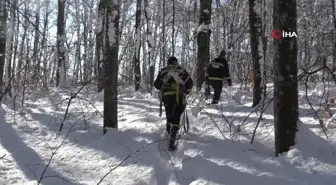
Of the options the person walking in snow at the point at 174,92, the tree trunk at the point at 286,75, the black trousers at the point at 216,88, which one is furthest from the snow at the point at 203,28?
the tree trunk at the point at 286,75

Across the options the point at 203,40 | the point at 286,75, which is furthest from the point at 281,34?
the point at 203,40

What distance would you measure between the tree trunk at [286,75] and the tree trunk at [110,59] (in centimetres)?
364

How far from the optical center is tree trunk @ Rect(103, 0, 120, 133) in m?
7.61

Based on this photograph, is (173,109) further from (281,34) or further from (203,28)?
(203,28)

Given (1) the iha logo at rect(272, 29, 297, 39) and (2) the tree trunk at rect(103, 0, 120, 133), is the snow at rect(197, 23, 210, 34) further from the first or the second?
(1) the iha logo at rect(272, 29, 297, 39)

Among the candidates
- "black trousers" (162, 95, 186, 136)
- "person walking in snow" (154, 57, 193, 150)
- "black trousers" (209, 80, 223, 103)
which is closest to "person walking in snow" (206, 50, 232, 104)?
"black trousers" (209, 80, 223, 103)

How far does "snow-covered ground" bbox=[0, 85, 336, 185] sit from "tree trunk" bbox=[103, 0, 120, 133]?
0.40m

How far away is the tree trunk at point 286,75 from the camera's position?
480cm

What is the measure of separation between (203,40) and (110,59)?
4.20 m

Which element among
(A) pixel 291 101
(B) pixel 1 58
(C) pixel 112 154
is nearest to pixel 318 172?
(A) pixel 291 101

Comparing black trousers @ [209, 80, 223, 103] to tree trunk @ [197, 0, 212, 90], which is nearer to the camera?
black trousers @ [209, 80, 223, 103]

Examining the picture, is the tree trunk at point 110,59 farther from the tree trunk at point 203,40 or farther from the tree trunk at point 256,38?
the tree trunk at point 203,40

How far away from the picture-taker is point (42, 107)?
1180 cm

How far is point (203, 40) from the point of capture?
11.1 m
